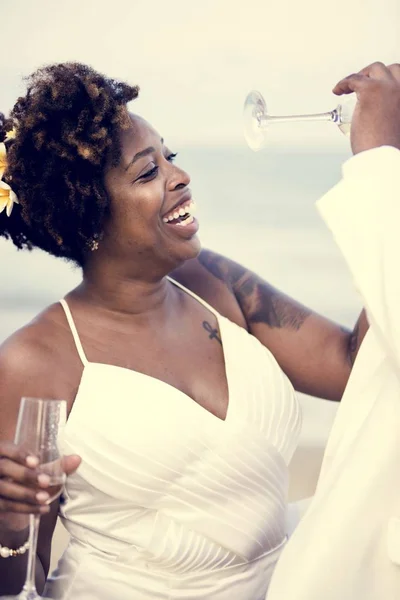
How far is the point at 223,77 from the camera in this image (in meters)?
5.66

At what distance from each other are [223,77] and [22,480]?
13.2ft

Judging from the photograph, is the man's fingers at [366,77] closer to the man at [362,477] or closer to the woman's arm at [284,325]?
the man at [362,477]

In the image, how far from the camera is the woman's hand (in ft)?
6.34

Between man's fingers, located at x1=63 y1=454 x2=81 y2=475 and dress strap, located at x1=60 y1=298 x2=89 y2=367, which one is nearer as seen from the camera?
man's fingers, located at x1=63 y1=454 x2=81 y2=475

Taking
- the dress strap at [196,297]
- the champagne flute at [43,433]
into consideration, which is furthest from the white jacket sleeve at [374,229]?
the dress strap at [196,297]

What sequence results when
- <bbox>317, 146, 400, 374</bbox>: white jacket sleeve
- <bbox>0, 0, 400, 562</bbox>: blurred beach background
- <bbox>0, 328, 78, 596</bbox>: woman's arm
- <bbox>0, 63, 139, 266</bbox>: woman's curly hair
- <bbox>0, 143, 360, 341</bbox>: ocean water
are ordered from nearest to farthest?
1. <bbox>317, 146, 400, 374</bbox>: white jacket sleeve
2. <bbox>0, 328, 78, 596</bbox>: woman's arm
3. <bbox>0, 63, 139, 266</bbox>: woman's curly hair
4. <bbox>0, 0, 400, 562</bbox>: blurred beach background
5. <bbox>0, 143, 360, 341</bbox>: ocean water

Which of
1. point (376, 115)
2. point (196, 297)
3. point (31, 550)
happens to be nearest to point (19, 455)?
point (31, 550)

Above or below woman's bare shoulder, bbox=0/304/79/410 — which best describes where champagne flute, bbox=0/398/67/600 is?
above

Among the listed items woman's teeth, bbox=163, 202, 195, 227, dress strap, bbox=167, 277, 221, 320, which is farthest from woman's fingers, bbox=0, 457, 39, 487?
dress strap, bbox=167, 277, 221, 320

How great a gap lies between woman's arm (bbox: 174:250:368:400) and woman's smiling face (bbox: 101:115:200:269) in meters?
0.28

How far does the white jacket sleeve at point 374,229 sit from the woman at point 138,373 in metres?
0.89


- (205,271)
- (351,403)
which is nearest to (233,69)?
(205,271)

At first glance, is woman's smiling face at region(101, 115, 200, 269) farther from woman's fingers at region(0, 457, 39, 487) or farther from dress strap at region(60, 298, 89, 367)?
woman's fingers at region(0, 457, 39, 487)

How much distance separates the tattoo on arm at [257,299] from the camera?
9.16 feet
